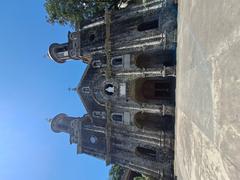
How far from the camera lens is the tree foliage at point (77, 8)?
93.4 feet

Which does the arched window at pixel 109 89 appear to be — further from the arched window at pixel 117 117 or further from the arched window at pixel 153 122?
the arched window at pixel 153 122

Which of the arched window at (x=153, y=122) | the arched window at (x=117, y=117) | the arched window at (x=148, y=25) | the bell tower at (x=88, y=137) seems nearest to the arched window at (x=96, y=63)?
the arched window at (x=117, y=117)

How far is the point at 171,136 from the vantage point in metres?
21.3

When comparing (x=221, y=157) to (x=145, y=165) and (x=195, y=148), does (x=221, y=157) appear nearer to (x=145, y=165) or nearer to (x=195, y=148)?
(x=195, y=148)

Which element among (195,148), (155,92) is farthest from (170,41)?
(195,148)

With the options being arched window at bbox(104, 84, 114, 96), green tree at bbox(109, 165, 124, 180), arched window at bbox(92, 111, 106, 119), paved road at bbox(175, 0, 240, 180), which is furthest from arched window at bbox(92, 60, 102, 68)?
paved road at bbox(175, 0, 240, 180)

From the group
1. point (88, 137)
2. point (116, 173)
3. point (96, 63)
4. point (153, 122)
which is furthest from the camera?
point (116, 173)

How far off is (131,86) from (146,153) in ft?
18.8

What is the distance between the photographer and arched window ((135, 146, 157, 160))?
75.2ft

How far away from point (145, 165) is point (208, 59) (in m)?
17.6

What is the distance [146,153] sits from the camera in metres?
23.5

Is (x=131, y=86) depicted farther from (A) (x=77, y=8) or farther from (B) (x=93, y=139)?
(A) (x=77, y=8)

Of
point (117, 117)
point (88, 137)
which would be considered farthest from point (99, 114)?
point (88, 137)

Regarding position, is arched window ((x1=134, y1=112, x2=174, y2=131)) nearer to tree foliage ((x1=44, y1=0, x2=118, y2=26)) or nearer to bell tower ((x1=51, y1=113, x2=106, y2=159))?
bell tower ((x1=51, y1=113, x2=106, y2=159))
